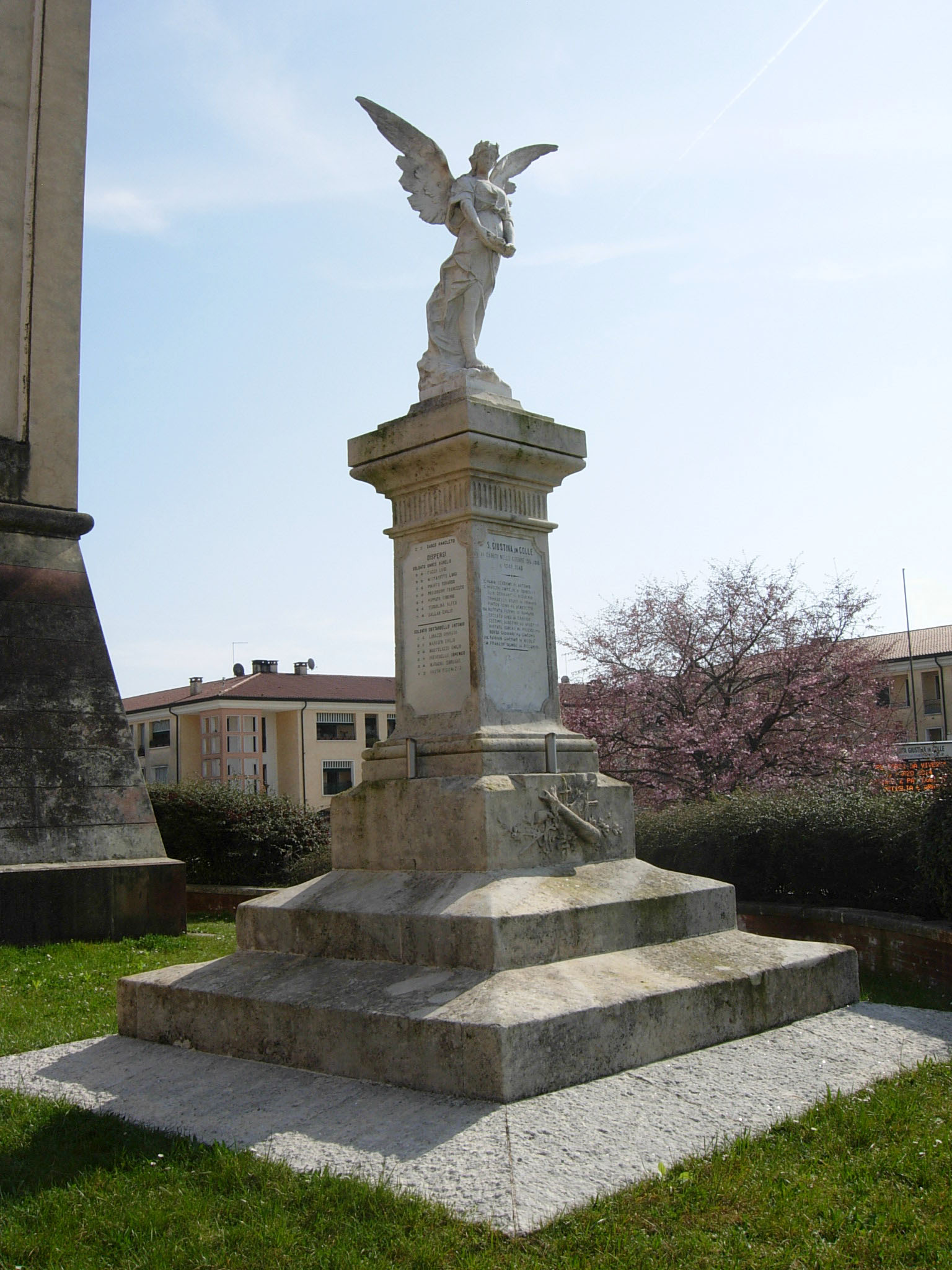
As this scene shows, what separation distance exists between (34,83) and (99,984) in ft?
32.6

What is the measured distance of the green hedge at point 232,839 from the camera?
48.6 feet

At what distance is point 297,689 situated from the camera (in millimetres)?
49969

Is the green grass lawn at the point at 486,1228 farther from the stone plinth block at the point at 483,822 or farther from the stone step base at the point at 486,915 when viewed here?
the stone plinth block at the point at 483,822

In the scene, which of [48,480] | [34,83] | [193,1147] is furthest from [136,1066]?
[34,83]

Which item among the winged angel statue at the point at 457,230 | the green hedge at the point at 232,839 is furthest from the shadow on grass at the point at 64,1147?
the green hedge at the point at 232,839

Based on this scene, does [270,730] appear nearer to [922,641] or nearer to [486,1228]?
[922,641]

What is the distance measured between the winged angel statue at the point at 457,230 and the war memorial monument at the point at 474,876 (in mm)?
15

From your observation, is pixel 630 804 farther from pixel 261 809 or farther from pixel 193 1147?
pixel 261 809

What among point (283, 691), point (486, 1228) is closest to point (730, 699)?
point (486, 1228)

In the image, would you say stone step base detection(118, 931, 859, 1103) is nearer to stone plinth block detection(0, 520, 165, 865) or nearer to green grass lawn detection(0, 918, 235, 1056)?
green grass lawn detection(0, 918, 235, 1056)

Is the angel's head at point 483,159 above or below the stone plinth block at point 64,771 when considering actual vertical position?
above

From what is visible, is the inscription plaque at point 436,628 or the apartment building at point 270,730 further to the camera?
the apartment building at point 270,730

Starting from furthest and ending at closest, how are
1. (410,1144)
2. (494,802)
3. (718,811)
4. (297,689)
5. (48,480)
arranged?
(297,689) < (48,480) < (718,811) < (494,802) < (410,1144)

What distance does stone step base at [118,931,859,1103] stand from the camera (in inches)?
167
